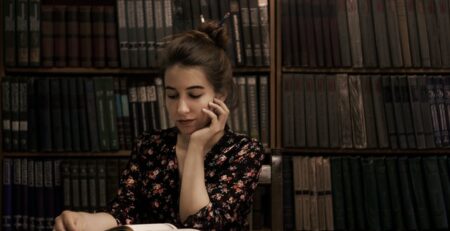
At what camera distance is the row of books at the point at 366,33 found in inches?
94.9

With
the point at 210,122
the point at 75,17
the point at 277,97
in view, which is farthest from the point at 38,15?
the point at 210,122

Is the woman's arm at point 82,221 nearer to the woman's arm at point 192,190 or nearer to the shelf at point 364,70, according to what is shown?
the woman's arm at point 192,190

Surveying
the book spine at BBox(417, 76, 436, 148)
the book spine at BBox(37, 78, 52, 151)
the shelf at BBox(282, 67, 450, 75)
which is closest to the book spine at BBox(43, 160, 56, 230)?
the book spine at BBox(37, 78, 52, 151)

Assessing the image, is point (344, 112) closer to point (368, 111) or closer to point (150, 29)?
point (368, 111)

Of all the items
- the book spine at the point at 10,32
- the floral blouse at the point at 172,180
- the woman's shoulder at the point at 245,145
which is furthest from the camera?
the book spine at the point at 10,32

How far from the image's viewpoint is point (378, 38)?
7.97 ft

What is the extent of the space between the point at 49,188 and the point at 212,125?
4.02ft

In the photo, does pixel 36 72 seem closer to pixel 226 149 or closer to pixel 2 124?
pixel 2 124

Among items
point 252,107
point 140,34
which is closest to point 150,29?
point 140,34

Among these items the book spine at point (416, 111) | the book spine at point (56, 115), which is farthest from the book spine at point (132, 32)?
the book spine at point (416, 111)

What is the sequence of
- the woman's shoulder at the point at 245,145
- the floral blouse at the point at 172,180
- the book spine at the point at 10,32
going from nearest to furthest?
the floral blouse at the point at 172,180, the woman's shoulder at the point at 245,145, the book spine at the point at 10,32

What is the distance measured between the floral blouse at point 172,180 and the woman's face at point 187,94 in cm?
13

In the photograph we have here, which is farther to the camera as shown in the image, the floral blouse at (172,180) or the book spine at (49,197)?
the book spine at (49,197)

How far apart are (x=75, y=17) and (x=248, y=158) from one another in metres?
1.24
